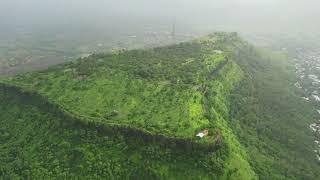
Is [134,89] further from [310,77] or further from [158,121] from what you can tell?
[310,77]

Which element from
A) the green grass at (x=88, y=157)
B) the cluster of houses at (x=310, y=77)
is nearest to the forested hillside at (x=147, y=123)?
the green grass at (x=88, y=157)

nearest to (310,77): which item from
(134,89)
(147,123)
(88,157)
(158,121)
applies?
(134,89)

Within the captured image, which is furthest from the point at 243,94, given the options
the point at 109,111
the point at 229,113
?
the point at 109,111

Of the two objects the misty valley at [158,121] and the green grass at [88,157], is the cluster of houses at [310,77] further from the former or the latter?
the green grass at [88,157]

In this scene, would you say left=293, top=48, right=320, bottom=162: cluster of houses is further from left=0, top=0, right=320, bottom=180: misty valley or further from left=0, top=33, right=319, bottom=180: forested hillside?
left=0, top=33, right=319, bottom=180: forested hillside

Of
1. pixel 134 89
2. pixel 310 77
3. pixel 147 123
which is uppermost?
pixel 134 89

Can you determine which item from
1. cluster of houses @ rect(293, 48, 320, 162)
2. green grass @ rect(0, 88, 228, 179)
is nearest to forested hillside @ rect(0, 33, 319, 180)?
green grass @ rect(0, 88, 228, 179)
